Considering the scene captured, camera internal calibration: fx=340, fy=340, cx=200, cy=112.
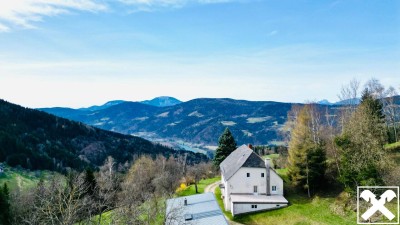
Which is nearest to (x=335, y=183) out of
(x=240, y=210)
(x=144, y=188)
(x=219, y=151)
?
(x=240, y=210)

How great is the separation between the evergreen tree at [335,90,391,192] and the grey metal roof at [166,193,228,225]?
56.7 ft

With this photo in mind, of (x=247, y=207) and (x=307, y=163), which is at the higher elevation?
(x=307, y=163)

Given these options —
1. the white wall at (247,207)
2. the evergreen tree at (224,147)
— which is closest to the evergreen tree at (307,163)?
the white wall at (247,207)

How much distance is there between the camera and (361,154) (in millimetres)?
43156

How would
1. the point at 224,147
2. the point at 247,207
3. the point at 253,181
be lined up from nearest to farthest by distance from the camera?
1. the point at 247,207
2. the point at 253,181
3. the point at 224,147

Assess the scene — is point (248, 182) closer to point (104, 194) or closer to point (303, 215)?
point (303, 215)

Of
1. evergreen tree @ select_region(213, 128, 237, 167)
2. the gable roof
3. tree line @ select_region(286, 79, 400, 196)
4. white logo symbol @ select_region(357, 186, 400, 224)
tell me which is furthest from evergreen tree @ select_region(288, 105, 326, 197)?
evergreen tree @ select_region(213, 128, 237, 167)

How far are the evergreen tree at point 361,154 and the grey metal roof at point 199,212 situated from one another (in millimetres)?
17271

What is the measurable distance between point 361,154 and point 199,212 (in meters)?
21.7

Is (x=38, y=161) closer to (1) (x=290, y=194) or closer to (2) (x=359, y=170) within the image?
(1) (x=290, y=194)

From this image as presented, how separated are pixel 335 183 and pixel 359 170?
12.2 metres

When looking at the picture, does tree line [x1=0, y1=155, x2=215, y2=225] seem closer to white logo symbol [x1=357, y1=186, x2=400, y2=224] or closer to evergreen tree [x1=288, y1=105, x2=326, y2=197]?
evergreen tree [x1=288, y1=105, x2=326, y2=197]

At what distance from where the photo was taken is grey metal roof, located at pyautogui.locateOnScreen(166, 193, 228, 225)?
120 feet

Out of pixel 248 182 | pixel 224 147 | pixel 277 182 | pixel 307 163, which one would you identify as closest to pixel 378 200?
pixel 307 163
